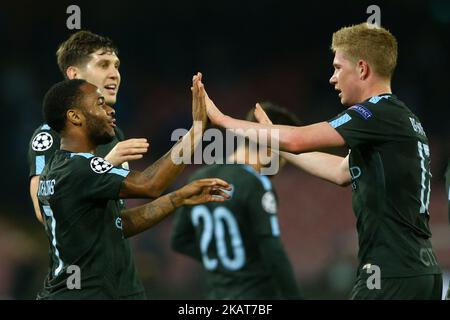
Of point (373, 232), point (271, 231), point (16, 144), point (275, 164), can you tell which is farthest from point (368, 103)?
point (16, 144)

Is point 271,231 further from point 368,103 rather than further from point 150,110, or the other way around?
point 150,110

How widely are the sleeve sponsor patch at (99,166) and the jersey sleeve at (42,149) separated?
0.90 meters

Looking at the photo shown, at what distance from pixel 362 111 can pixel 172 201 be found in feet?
3.83

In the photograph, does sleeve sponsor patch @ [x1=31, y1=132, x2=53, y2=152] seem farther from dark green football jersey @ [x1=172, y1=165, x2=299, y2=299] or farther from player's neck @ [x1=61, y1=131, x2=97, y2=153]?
dark green football jersey @ [x1=172, y1=165, x2=299, y2=299]

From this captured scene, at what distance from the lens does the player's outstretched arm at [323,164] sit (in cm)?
505

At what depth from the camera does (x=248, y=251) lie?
641cm

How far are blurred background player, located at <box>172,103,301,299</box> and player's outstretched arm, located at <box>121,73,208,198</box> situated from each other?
192 centimetres

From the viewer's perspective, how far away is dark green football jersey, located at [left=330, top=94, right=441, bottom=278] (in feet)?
14.1

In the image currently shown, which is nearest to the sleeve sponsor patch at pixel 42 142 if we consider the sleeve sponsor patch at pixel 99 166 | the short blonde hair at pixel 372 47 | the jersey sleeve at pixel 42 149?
the jersey sleeve at pixel 42 149

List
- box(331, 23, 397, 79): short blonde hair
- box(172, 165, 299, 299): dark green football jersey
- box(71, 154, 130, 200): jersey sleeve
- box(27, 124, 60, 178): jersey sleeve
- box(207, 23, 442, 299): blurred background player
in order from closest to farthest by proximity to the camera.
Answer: box(71, 154, 130, 200): jersey sleeve < box(207, 23, 442, 299): blurred background player < box(331, 23, 397, 79): short blonde hair < box(27, 124, 60, 178): jersey sleeve < box(172, 165, 299, 299): dark green football jersey

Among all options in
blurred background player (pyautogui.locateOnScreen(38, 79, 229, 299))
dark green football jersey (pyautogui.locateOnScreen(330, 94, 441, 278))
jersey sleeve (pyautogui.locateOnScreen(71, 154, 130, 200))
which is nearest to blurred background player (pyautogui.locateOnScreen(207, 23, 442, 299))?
dark green football jersey (pyautogui.locateOnScreen(330, 94, 441, 278))

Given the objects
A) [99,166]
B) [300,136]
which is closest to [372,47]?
[300,136]

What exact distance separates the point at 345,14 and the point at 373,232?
Result: 1044 centimetres

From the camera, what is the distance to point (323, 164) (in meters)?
5.20
